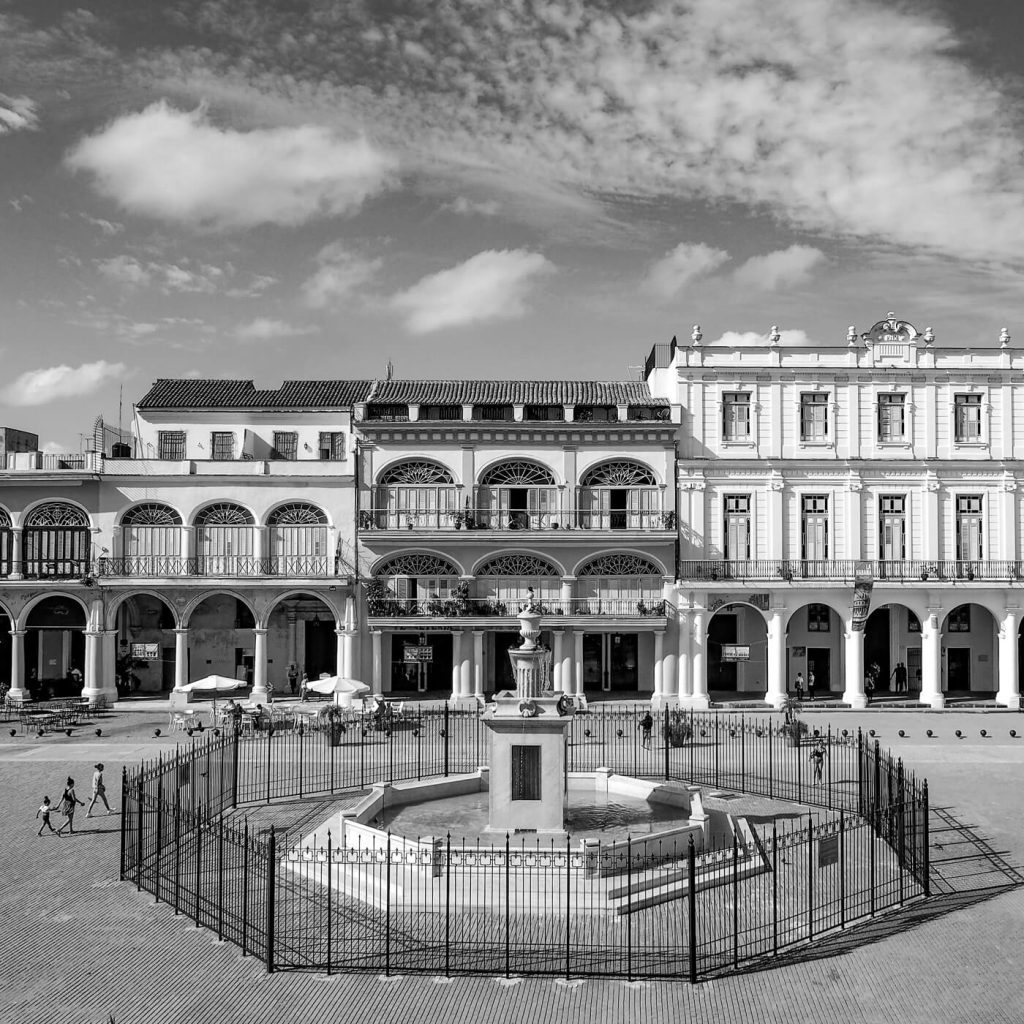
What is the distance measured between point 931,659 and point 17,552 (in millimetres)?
39173

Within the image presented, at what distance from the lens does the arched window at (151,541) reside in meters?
46.9

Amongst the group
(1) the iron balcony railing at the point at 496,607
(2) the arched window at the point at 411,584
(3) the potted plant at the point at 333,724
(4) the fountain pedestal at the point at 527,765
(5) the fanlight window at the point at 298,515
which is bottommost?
(3) the potted plant at the point at 333,724

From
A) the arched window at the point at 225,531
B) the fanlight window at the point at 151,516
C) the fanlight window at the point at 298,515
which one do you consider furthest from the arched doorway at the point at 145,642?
the fanlight window at the point at 298,515

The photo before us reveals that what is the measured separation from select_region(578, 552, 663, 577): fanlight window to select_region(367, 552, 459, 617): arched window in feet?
19.2

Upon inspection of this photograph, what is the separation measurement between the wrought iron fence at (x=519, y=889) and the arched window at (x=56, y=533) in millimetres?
24015

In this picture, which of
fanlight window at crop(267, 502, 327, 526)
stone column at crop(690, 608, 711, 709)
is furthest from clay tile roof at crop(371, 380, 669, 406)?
stone column at crop(690, 608, 711, 709)

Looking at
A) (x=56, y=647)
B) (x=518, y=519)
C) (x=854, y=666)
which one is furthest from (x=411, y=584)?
(x=854, y=666)

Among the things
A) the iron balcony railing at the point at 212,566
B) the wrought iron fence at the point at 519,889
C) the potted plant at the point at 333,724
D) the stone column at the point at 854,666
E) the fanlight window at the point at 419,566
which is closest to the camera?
the wrought iron fence at the point at 519,889

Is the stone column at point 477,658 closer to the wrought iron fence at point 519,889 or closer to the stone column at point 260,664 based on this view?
the stone column at point 260,664

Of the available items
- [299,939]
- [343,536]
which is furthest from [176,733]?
[299,939]

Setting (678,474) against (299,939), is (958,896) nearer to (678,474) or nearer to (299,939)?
(299,939)

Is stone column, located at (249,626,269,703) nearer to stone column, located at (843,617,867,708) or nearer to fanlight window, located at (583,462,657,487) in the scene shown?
fanlight window, located at (583,462,657,487)

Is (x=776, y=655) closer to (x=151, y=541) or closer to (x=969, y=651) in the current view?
(x=969, y=651)

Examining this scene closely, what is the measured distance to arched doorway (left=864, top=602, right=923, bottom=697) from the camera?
50.2 metres
